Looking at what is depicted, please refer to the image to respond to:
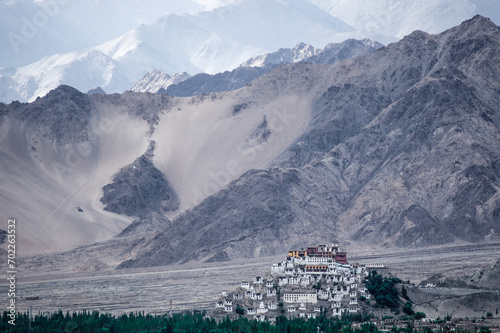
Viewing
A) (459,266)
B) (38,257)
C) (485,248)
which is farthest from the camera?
(38,257)

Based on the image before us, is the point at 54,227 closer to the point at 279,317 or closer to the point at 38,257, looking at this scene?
the point at 38,257

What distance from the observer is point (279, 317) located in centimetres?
9712

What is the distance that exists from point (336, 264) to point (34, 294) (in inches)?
2153

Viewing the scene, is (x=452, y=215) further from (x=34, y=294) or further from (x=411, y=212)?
(x=34, y=294)

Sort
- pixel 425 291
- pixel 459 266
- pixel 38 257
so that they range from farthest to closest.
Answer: pixel 38 257
pixel 459 266
pixel 425 291

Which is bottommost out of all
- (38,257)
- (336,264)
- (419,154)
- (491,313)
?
(491,313)

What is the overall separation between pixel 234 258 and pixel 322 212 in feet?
76.0

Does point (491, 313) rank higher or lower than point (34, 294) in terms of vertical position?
lower

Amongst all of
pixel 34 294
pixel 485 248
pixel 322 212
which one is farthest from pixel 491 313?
pixel 322 212

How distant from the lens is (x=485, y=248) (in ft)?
520

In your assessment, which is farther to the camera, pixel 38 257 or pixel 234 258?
pixel 38 257

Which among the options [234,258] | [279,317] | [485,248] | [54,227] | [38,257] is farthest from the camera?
[54,227]

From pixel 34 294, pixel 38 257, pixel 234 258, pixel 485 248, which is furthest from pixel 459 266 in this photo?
pixel 38 257

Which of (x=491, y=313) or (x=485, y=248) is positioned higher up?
(x=485, y=248)
